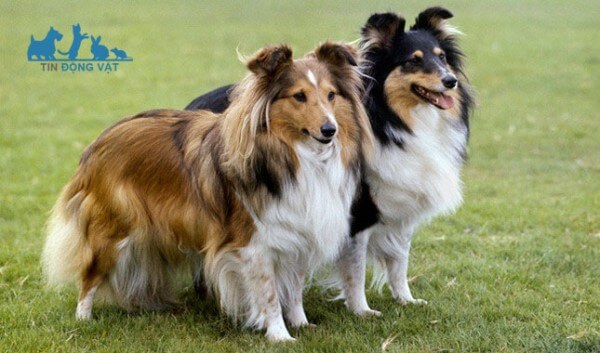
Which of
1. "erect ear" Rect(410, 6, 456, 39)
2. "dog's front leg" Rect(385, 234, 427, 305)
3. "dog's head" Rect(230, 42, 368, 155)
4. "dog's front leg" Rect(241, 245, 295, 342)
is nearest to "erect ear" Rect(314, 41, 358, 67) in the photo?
"dog's head" Rect(230, 42, 368, 155)

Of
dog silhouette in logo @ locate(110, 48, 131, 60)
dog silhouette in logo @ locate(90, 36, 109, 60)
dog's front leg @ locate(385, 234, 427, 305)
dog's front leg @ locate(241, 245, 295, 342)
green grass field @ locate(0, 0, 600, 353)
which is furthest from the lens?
dog silhouette in logo @ locate(110, 48, 131, 60)

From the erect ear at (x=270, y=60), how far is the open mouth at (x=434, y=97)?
105cm

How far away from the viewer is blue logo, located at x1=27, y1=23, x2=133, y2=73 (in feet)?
53.9

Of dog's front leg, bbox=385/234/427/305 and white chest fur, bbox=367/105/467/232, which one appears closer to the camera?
white chest fur, bbox=367/105/467/232

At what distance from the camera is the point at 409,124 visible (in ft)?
17.8

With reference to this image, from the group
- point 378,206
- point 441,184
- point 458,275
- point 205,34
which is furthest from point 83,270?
point 205,34

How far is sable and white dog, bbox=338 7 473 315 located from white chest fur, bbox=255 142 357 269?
1.58 ft

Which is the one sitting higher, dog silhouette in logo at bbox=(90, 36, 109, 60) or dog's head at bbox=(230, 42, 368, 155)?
dog's head at bbox=(230, 42, 368, 155)

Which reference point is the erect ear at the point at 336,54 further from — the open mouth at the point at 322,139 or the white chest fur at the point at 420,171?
the white chest fur at the point at 420,171

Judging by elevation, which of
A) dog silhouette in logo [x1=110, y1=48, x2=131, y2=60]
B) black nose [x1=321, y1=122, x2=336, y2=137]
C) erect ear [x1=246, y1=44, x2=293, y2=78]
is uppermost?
erect ear [x1=246, y1=44, x2=293, y2=78]

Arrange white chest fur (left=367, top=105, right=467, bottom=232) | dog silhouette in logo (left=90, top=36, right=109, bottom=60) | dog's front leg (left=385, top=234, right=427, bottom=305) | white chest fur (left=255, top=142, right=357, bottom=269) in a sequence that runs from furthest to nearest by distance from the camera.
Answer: dog silhouette in logo (left=90, top=36, right=109, bottom=60)
dog's front leg (left=385, top=234, right=427, bottom=305)
white chest fur (left=367, top=105, right=467, bottom=232)
white chest fur (left=255, top=142, right=357, bottom=269)

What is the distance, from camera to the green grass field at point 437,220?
17.3 feet

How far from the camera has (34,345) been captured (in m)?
5.06

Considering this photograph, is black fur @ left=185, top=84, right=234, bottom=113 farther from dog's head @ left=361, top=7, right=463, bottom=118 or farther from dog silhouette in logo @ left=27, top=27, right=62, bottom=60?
dog silhouette in logo @ left=27, top=27, right=62, bottom=60
